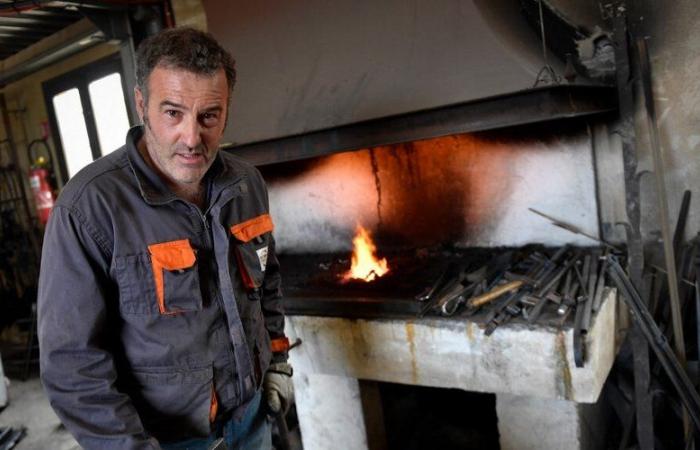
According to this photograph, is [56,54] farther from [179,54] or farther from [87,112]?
[179,54]

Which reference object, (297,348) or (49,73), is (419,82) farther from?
(49,73)

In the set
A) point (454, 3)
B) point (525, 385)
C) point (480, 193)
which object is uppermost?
point (454, 3)

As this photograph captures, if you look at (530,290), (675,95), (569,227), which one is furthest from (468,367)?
(675,95)

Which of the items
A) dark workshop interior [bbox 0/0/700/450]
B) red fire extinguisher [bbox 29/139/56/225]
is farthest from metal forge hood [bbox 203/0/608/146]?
red fire extinguisher [bbox 29/139/56/225]

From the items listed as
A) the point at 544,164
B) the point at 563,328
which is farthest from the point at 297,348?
the point at 544,164

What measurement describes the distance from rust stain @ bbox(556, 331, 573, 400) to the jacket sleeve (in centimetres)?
189

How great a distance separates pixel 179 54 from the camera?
162 centimetres

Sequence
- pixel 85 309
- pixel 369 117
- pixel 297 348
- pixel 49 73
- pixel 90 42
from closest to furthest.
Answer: pixel 85 309
pixel 369 117
pixel 297 348
pixel 90 42
pixel 49 73

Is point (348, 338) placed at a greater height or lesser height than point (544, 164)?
lesser

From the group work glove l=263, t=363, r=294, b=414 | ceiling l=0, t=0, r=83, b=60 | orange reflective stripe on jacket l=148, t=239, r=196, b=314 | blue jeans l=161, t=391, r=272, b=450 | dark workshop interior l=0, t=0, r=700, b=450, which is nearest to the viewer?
orange reflective stripe on jacket l=148, t=239, r=196, b=314

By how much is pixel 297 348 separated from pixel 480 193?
171 centimetres

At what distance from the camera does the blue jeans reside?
1796 millimetres

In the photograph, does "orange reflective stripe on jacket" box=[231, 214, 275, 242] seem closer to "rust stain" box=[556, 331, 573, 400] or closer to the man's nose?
the man's nose

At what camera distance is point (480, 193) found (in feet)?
12.1
